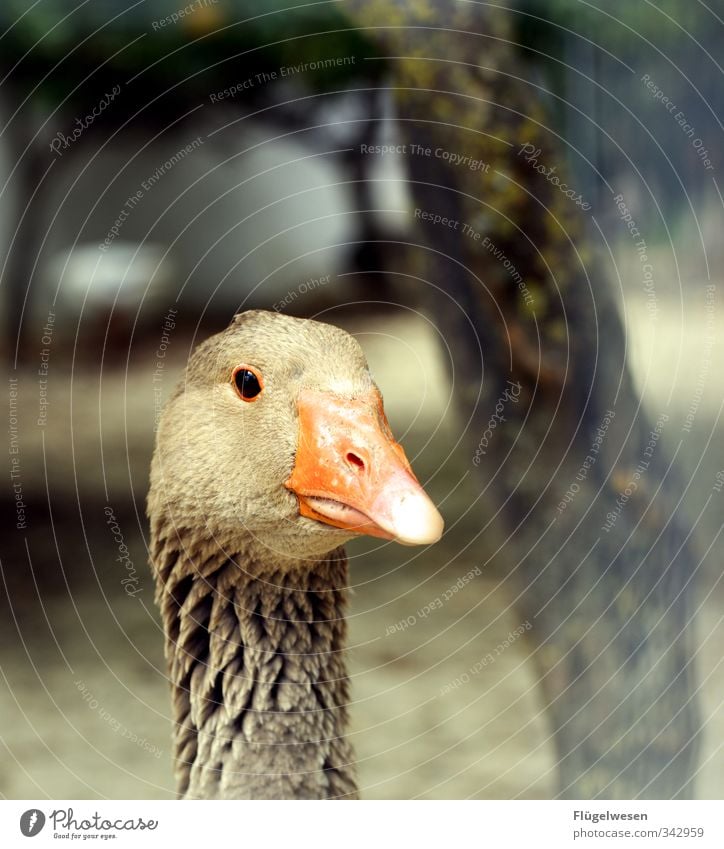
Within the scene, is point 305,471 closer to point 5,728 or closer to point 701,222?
point 701,222

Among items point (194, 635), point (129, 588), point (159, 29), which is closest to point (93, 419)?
point (129, 588)

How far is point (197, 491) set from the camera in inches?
39.3

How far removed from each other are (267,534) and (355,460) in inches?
7.2

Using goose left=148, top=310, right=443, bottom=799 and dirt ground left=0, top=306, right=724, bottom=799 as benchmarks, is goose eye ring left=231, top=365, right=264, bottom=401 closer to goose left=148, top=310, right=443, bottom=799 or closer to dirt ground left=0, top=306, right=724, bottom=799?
goose left=148, top=310, right=443, bottom=799

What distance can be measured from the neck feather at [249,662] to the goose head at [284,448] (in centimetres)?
6

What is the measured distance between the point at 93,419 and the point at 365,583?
1.05 meters

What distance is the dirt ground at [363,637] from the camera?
4.48 ft

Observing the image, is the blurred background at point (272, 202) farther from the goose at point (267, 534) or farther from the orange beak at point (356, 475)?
the orange beak at point (356, 475)

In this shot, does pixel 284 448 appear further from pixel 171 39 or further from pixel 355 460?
pixel 171 39

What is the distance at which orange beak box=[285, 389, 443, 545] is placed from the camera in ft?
2.62

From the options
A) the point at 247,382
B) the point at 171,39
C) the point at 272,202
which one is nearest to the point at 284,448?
the point at 247,382

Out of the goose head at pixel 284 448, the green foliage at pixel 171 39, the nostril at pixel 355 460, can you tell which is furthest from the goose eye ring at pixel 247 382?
the green foliage at pixel 171 39
